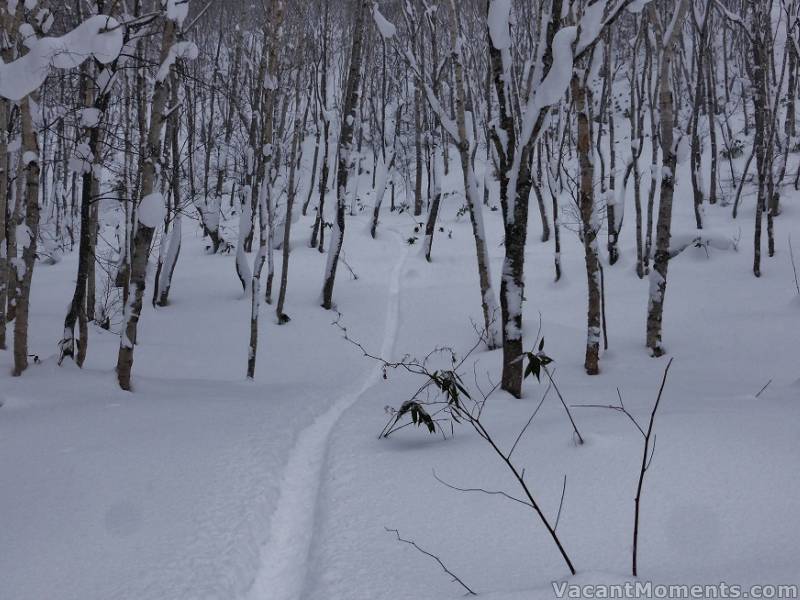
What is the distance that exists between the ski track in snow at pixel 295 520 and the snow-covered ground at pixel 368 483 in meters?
0.02

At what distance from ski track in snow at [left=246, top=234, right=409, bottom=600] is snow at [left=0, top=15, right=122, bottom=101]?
335 centimetres

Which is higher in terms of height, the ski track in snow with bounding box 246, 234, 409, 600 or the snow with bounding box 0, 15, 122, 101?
the snow with bounding box 0, 15, 122, 101

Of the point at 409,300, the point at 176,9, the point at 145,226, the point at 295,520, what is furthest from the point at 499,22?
the point at 409,300

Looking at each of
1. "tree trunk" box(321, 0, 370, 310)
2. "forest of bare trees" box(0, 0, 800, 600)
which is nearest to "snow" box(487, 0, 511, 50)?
"forest of bare trees" box(0, 0, 800, 600)

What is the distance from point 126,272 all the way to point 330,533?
33.1 feet

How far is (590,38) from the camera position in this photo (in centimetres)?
487

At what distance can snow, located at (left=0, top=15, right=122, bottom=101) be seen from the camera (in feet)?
11.9

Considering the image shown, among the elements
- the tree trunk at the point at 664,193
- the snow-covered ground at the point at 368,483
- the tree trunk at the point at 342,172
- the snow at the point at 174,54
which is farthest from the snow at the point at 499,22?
the tree trunk at the point at 342,172

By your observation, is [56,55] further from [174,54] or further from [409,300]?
[409,300]

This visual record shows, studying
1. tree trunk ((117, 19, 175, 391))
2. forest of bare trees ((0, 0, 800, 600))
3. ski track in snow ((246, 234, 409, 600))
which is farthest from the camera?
tree trunk ((117, 19, 175, 391))

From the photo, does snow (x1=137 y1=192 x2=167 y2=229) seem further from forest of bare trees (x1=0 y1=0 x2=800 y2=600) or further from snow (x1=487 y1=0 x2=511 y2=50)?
snow (x1=487 y1=0 x2=511 y2=50)

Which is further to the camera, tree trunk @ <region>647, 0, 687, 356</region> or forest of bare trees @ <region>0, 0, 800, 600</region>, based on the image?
tree trunk @ <region>647, 0, 687, 356</region>

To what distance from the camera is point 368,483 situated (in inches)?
158

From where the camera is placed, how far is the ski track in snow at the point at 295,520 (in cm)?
296
